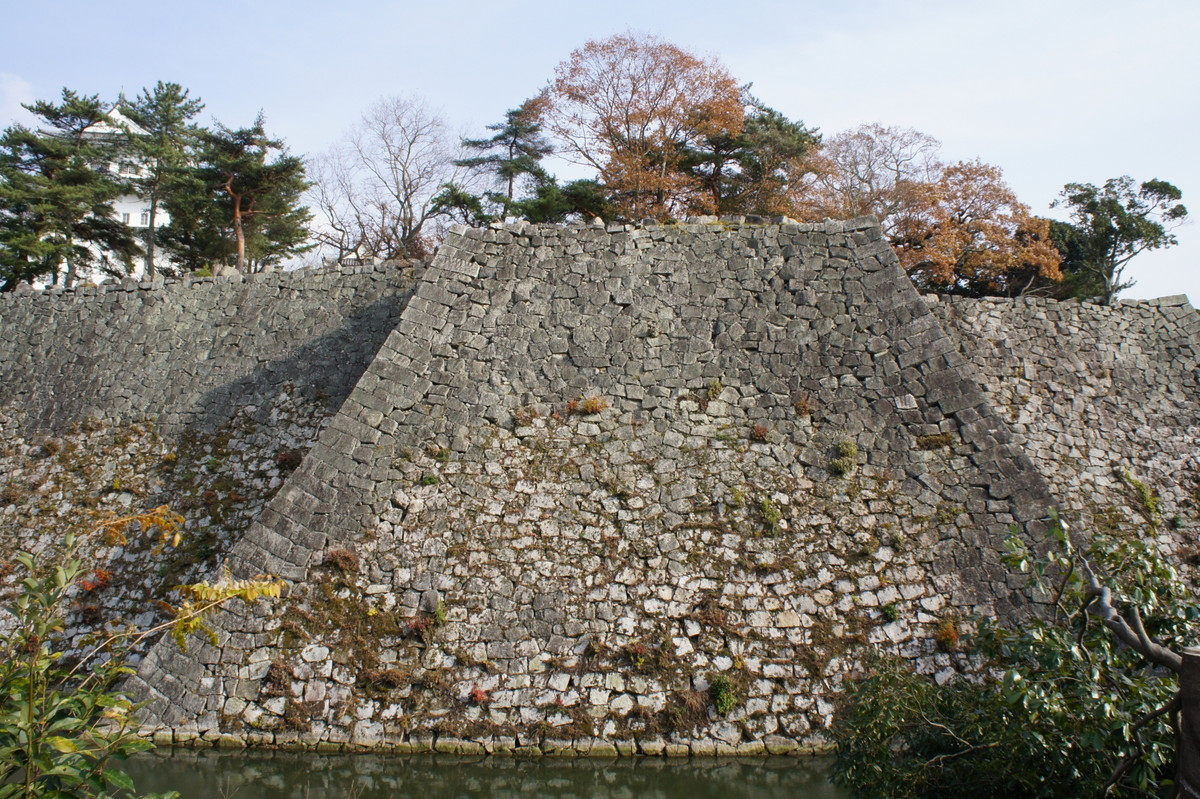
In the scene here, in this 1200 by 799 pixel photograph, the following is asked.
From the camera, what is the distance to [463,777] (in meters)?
8.70

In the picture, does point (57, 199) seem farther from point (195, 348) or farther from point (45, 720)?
point (45, 720)

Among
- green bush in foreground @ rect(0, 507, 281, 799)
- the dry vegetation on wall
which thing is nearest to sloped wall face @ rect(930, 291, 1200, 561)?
the dry vegetation on wall

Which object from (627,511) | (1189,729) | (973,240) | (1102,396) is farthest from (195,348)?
(973,240)

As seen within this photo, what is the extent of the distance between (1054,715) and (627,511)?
608 cm

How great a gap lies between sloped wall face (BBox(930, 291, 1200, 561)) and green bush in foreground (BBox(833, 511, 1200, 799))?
325 inches

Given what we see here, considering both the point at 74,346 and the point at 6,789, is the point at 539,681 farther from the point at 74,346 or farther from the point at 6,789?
the point at 74,346

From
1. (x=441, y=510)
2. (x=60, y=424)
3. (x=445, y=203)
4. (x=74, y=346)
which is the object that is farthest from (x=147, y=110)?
(x=441, y=510)

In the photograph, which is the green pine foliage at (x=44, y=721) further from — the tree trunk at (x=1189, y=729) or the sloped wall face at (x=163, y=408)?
the sloped wall face at (x=163, y=408)

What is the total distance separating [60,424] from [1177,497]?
22.8 m

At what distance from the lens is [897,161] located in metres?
30.5

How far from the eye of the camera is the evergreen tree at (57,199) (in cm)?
2388

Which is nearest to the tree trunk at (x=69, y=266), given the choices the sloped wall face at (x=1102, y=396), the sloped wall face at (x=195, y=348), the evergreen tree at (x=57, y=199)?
the evergreen tree at (x=57, y=199)

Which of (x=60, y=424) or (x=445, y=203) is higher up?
(x=445, y=203)

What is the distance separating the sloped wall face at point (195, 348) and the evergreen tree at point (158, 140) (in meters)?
10.5
